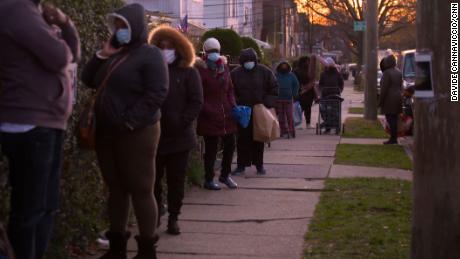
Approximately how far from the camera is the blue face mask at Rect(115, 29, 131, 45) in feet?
18.9

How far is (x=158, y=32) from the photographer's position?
7.07m

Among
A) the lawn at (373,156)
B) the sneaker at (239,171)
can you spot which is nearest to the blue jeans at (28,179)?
the sneaker at (239,171)

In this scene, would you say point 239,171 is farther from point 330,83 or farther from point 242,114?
point 330,83

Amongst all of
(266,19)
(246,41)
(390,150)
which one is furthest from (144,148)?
(266,19)

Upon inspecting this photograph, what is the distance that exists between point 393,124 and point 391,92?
2.44 feet

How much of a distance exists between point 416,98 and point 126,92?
6.44 feet

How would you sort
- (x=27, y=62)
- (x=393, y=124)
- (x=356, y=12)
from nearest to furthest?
(x=27, y=62)
(x=393, y=124)
(x=356, y=12)

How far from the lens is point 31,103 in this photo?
14.4ft

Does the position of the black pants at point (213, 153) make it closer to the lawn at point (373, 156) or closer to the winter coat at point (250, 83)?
the winter coat at point (250, 83)

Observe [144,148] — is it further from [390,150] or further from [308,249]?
[390,150]

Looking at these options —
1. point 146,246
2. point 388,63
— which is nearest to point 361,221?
point 146,246

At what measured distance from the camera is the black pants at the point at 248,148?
37.1 ft

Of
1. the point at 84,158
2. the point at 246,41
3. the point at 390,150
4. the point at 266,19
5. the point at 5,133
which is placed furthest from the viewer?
the point at 266,19

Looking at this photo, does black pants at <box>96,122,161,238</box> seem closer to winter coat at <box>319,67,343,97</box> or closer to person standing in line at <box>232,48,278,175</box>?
person standing in line at <box>232,48,278,175</box>
